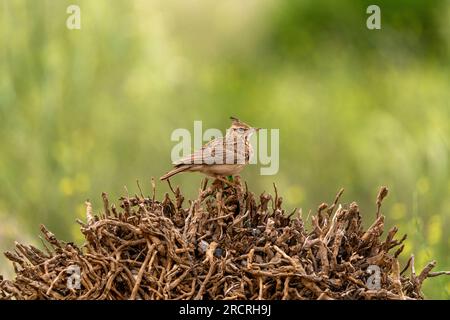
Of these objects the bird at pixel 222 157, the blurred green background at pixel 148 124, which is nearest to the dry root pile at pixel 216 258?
the bird at pixel 222 157

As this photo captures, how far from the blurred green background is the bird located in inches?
117

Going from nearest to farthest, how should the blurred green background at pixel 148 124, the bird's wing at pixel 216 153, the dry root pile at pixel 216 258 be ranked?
the dry root pile at pixel 216 258 < the bird's wing at pixel 216 153 < the blurred green background at pixel 148 124

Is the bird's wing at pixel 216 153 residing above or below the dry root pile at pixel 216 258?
above

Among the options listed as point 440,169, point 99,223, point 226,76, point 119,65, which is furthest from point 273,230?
point 226,76

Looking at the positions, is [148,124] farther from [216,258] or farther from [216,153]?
[216,258]

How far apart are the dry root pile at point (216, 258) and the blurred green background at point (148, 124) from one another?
10.2 feet

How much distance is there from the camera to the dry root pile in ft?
10.2

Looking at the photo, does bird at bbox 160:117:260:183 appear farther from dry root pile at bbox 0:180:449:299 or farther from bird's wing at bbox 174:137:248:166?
dry root pile at bbox 0:180:449:299

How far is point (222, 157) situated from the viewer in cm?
360

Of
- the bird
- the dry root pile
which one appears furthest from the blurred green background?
the dry root pile

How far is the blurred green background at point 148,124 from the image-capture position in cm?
846

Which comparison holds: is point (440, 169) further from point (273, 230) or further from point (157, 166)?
point (273, 230)

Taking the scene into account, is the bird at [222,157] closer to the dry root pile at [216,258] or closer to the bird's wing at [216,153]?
the bird's wing at [216,153]

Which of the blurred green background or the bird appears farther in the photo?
the blurred green background
